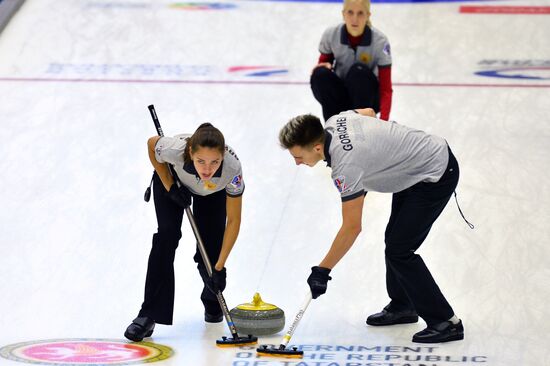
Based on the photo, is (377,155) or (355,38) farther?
(355,38)

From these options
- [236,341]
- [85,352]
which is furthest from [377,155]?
[85,352]

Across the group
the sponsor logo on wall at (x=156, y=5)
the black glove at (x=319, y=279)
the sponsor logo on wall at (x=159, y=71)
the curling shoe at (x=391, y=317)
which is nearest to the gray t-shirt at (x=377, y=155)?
the black glove at (x=319, y=279)

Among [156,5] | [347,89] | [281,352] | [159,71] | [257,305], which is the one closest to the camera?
[281,352]

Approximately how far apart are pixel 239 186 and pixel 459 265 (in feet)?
4.49

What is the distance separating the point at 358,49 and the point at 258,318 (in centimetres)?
215

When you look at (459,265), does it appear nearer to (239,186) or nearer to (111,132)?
(239,186)

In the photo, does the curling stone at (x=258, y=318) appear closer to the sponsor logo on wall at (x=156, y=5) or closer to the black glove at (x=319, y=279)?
the black glove at (x=319, y=279)

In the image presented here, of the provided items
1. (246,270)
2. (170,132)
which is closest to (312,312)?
(246,270)

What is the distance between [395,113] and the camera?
731 centimetres

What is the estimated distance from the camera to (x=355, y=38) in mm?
6375

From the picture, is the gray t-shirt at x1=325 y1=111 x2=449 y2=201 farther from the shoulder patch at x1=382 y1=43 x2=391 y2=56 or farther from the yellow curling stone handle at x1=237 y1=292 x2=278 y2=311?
the shoulder patch at x1=382 y1=43 x2=391 y2=56

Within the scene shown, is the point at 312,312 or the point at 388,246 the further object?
the point at 312,312

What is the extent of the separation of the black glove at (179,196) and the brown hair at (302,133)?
0.61 meters

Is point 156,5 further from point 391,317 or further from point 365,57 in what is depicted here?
point 391,317
